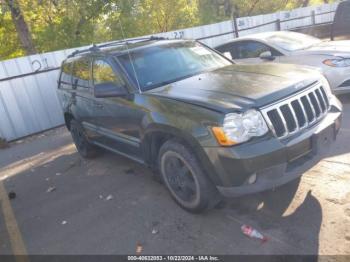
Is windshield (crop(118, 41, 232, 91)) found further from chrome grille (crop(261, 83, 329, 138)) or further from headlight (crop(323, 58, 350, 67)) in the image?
headlight (crop(323, 58, 350, 67))

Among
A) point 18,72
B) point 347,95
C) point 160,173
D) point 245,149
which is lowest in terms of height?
point 347,95

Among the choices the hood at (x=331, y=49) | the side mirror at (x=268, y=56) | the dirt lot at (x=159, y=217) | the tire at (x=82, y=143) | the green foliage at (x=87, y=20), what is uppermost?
the green foliage at (x=87, y=20)

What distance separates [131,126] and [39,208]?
181cm

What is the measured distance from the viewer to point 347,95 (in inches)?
276

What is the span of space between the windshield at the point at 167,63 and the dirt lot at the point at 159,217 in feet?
4.71

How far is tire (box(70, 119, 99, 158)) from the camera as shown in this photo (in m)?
6.05

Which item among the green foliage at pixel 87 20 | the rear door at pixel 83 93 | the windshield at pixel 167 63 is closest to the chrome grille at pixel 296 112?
the windshield at pixel 167 63

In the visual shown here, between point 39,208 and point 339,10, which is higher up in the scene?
point 339,10

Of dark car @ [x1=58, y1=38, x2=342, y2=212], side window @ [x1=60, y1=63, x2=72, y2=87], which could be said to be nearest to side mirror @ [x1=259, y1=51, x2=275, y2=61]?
dark car @ [x1=58, y1=38, x2=342, y2=212]

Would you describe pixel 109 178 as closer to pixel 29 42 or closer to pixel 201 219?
pixel 201 219

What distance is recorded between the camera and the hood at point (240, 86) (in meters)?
3.21

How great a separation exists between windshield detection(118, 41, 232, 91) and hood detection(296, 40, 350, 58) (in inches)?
103

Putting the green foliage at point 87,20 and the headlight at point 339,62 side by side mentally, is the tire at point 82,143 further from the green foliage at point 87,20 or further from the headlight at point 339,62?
the green foliage at point 87,20

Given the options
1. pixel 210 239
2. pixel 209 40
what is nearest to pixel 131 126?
pixel 210 239
